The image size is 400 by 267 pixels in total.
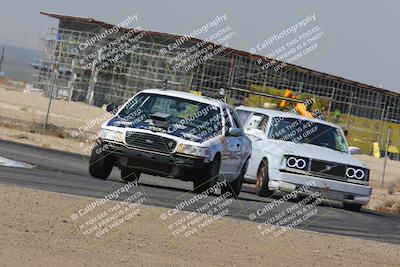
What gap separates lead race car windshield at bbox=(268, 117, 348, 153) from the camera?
2053 centimetres

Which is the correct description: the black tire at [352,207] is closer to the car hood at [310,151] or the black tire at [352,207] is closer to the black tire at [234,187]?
the car hood at [310,151]

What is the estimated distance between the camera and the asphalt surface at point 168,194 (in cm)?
1486

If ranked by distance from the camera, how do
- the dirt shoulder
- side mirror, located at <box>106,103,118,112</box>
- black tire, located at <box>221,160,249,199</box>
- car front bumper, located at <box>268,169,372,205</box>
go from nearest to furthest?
the dirt shoulder < side mirror, located at <box>106,103,118,112</box> < black tire, located at <box>221,160,249,199</box> < car front bumper, located at <box>268,169,372,205</box>

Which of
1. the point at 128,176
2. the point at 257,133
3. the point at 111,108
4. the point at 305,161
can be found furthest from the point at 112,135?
the point at 257,133

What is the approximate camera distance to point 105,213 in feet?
39.3

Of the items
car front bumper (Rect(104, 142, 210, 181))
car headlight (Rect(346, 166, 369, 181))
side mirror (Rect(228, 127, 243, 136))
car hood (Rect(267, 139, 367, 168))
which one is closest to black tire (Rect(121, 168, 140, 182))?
car front bumper (Rect(104, 142, 210, 181))

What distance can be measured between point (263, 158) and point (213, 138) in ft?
13.4

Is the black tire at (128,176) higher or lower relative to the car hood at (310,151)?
lower

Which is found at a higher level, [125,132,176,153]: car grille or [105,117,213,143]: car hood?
[105,117,213,143]: car hood

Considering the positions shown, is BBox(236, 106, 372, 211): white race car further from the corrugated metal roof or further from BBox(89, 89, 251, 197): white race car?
the corrugated metal roof

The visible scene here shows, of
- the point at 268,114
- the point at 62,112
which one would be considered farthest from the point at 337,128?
the point at 62,112

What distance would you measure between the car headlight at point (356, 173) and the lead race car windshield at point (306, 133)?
99 cm

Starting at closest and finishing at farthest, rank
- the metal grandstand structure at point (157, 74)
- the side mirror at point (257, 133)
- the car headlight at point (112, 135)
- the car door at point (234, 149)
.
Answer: the car headlight at point (112, 135) < the car door at point (234, 149) < the side mirror at point (257, 133) < the metal grandstand structure at point (157, 74)

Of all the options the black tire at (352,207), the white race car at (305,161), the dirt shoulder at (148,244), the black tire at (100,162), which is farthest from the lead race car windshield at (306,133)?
the dirt shoulder at (148,244)
